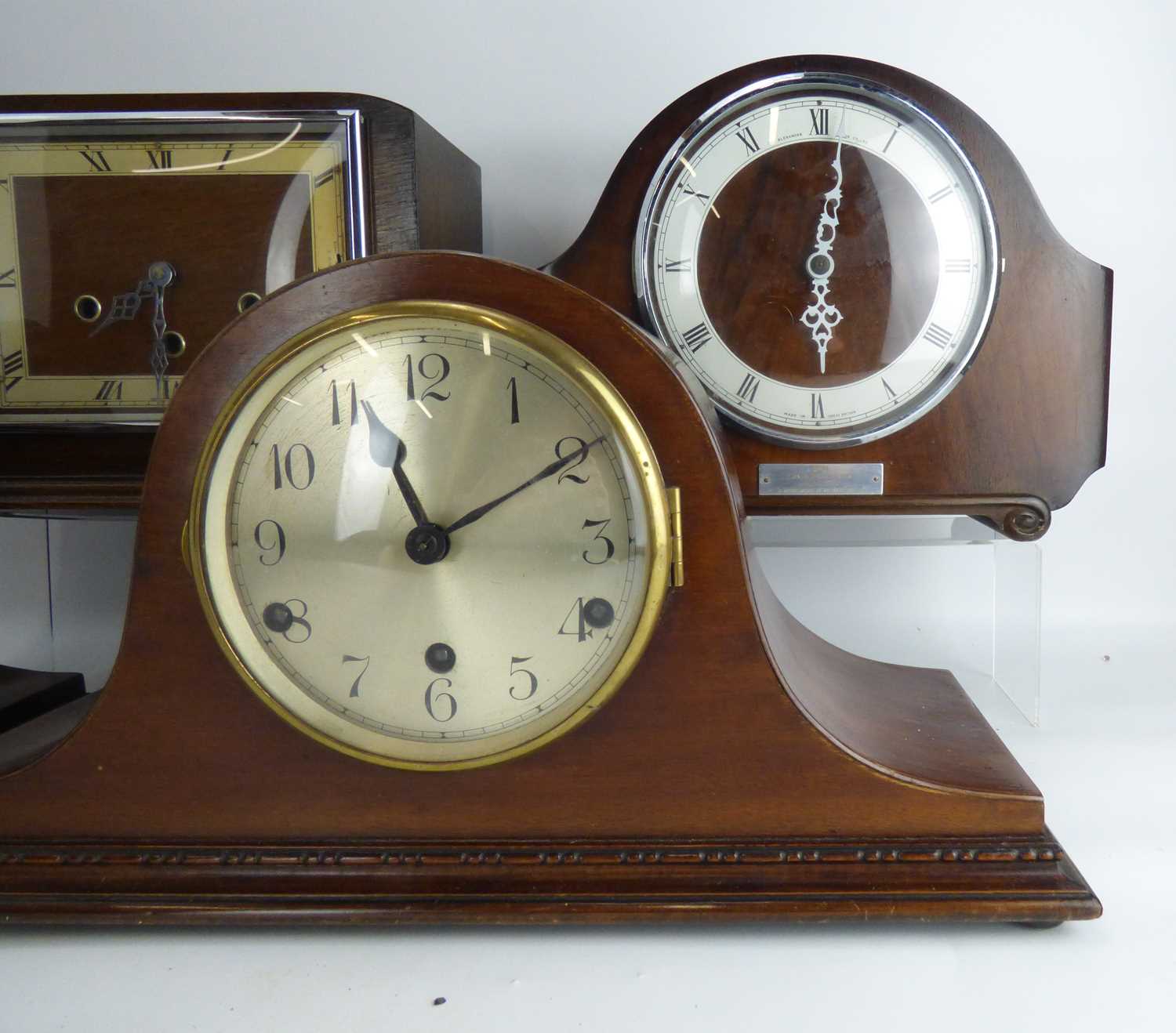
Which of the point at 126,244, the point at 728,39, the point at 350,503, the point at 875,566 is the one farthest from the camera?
the point at 875,566

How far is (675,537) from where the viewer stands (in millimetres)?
930

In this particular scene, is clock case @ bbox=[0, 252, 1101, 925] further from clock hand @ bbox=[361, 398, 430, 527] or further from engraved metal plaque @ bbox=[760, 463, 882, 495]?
engraved metal plaque @ bbox=[760, 463, 882, 495]

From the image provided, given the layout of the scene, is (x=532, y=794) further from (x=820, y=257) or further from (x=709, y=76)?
(x=709, y=76)

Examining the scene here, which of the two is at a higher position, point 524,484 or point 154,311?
point 154,311

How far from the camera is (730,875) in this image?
3.11ft

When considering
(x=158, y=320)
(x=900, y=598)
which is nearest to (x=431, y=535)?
(x=158, y=320)

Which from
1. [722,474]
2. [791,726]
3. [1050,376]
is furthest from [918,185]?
[791,726]

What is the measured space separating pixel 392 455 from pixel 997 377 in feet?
2.41

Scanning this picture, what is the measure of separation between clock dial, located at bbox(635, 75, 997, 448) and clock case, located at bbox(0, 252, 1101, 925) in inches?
15.5

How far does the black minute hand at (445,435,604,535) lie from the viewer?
3.04 feet

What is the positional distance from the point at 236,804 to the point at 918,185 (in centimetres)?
93

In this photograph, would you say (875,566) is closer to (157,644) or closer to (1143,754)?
(1143,754)

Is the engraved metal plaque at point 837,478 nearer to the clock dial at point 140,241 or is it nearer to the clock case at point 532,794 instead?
the clock case at point 532,794

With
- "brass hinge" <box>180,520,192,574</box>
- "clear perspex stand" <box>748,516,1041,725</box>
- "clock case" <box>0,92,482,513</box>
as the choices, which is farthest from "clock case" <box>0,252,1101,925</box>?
"clear perspex stand" <box>748,516,1041,725</box>
